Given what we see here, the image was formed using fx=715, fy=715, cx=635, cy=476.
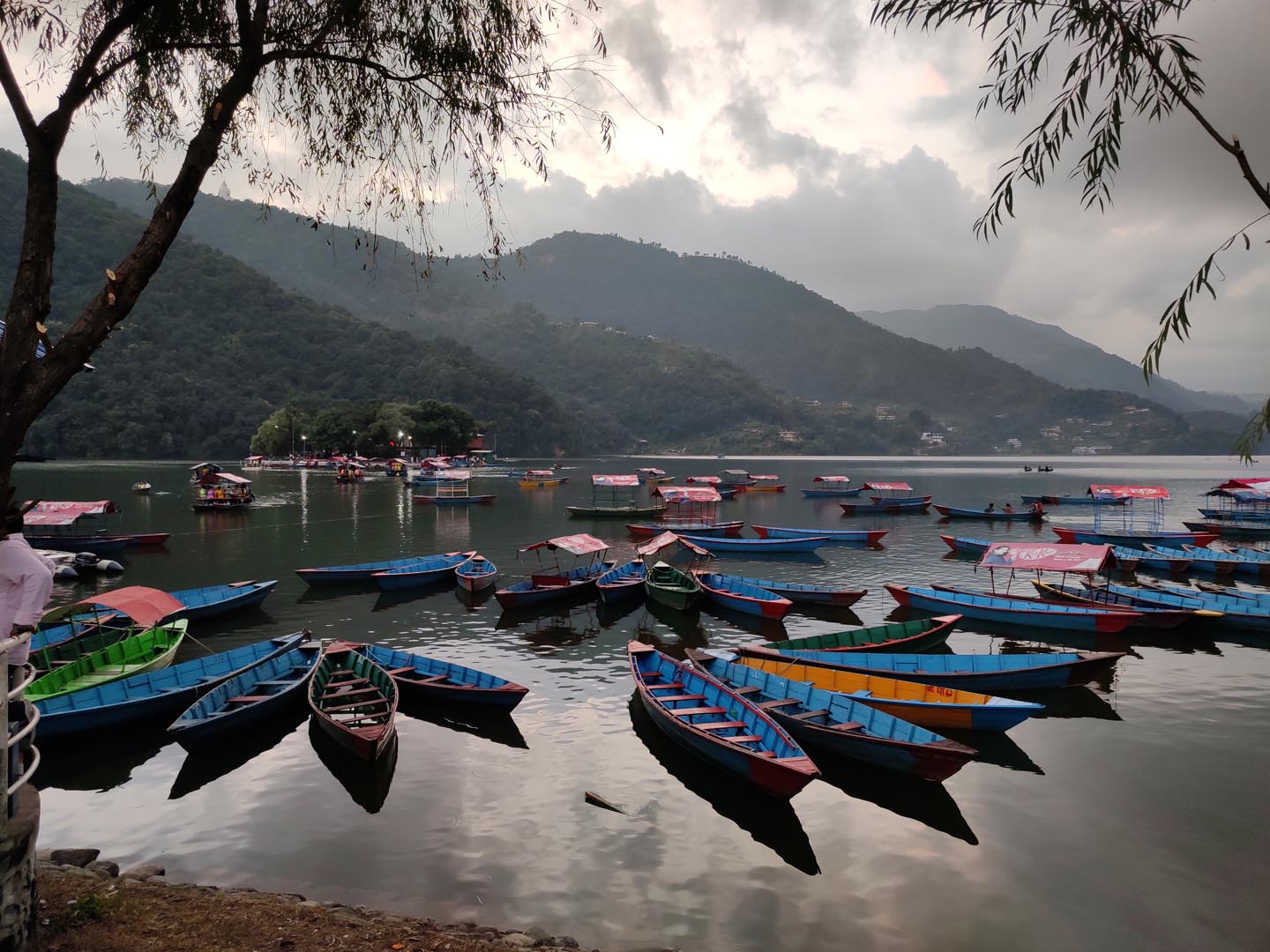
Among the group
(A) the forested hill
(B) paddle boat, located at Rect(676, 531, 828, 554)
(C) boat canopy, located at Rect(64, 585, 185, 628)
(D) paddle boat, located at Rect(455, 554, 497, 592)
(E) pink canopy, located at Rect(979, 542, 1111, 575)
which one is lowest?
(B) paddle boat, located at Rect(676, 531, 828, 554)

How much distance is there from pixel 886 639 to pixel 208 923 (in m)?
19.8

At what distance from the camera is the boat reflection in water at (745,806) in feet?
41.9

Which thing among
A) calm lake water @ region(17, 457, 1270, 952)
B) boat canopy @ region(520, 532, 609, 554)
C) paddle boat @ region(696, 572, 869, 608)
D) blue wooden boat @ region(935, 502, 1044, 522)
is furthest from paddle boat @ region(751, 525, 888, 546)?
calm lake water @ region(17, 457, 1270, 952)

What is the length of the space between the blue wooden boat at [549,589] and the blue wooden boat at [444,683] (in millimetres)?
9831

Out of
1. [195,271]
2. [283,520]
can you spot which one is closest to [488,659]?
[283,520]

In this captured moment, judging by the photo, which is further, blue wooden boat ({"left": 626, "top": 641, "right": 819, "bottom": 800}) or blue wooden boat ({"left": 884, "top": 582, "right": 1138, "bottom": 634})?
blue wooden boat ({"left": 884, "top": 582, "right": 1138, "bottom": 634})

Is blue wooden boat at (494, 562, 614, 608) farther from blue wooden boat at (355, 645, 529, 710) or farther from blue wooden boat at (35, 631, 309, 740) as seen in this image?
blue wooden boat at (35, 631, 309, 740)

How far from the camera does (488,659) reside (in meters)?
24.0

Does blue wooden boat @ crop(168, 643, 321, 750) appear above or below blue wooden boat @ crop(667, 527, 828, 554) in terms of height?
above

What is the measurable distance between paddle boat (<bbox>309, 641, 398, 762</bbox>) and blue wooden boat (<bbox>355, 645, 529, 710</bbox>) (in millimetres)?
489

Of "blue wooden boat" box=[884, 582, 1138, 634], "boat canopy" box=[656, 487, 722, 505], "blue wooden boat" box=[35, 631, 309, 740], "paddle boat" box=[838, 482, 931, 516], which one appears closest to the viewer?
"blue wooden boat" box=[35, 631, 309, 740]

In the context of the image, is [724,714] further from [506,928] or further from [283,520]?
[283,520]

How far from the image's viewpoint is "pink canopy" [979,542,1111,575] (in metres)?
27.1

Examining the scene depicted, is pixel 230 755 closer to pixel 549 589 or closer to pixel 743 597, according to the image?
pixel 549 589
